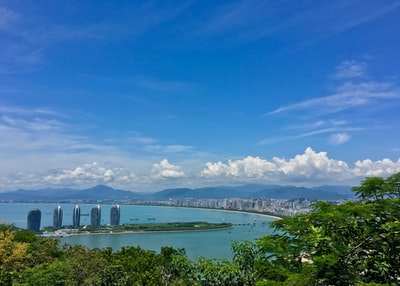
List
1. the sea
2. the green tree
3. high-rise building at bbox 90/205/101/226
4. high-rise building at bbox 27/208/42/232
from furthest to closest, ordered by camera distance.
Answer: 1. high-rise building at bbox 90/205/101/226
2. high-rise building at bbox 27/208/42/232
3. the sea
4. the green tree

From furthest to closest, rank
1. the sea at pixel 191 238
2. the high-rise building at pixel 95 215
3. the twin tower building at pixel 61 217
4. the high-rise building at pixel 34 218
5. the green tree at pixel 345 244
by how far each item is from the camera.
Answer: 1. the high-rise building at pixel 95 215
2. the twin tower building at pixel 61 217
3. the high-rise building at pixel 34 218
4. the sea at pixel 191 238
5. the green tree at pixel 345 244

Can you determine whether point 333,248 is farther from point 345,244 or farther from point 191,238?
point 191,238

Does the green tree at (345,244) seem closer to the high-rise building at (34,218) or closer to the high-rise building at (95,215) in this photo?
the high-rise building at (34,218)

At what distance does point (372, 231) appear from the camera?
3.94 meters

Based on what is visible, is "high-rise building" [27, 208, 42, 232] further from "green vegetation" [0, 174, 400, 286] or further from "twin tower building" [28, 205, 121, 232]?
"green vegetation" [0, 174, 400, 286]

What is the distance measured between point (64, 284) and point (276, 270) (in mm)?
6065

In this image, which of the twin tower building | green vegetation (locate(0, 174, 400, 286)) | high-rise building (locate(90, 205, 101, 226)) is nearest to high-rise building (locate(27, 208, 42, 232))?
the twin tower building

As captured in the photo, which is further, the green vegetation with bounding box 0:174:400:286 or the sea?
the sea

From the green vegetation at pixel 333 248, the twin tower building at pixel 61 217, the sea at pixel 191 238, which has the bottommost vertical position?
the sea at pixel 191 238

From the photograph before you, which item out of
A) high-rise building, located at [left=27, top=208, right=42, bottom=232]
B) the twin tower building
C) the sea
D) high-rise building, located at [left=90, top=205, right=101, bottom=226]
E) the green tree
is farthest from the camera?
high-rise building, located at [left=90, top=205, right=101, bottom=226]

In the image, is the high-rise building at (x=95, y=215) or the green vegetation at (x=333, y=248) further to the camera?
the high-rise building at (x=95, y=215)

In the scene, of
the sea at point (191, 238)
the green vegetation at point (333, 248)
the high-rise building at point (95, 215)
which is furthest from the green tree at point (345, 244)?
the high-rise building at point (95, 215)

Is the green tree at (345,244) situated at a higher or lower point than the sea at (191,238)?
higher

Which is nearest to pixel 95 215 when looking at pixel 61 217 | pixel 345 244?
pixel 61 217
